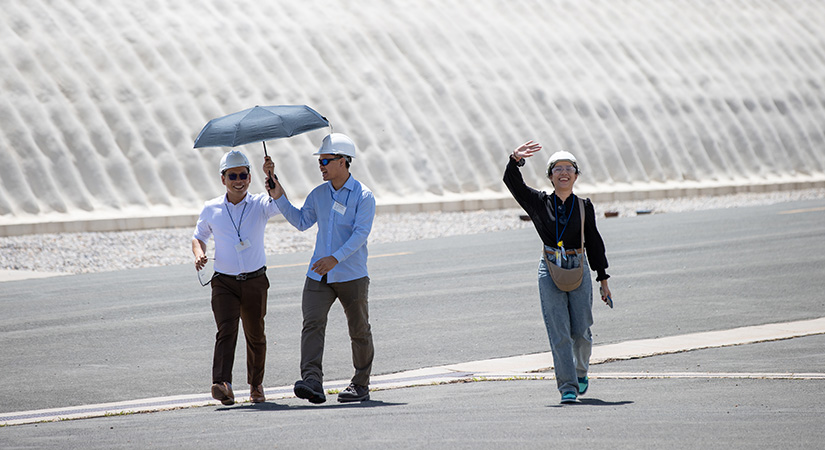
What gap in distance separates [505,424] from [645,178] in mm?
29888

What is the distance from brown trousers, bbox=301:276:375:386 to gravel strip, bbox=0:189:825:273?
11.4 metres

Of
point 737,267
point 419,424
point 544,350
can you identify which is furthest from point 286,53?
point 419,424

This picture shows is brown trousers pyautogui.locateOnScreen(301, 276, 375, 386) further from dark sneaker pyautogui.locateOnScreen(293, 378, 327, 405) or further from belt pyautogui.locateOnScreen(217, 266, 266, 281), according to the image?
belt pyautogui.locateOnScreen(217, 266, 266, 281)

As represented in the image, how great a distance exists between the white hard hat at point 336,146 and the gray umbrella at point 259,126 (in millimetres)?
113

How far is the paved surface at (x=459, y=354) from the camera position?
575 cm

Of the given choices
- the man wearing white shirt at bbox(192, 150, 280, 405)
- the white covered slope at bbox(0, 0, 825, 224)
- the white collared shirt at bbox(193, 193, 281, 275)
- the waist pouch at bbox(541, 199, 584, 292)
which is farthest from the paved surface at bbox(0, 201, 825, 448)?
the white covered slope at bbox(0, 0, 825, 224)

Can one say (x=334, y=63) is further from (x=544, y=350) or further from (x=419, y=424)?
(x=419, y=424)

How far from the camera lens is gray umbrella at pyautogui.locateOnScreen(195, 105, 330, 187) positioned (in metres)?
7.10

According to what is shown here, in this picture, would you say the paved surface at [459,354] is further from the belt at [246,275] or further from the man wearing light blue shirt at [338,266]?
the belt at [246,275]

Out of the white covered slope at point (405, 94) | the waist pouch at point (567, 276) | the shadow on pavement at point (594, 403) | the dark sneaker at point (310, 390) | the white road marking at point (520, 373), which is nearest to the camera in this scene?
the shadow on pavement at point (594, 403)

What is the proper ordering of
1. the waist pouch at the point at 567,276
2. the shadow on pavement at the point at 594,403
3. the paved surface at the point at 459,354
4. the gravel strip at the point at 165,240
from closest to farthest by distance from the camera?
1. the paved surface at the point at 459,354
2. the shadow on pavement at the point at 594,403
3. the waist pouch at the point at 567,276
4. the gravel strip at the point at 165,240

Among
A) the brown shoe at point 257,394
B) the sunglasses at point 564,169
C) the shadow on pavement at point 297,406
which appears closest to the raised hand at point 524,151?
the sunglasses at point 564,169

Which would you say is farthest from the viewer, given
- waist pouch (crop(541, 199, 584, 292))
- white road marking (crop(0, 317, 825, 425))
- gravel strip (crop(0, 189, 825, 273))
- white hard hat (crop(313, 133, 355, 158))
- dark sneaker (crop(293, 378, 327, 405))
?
gravel strip (crop(0, 189, 825, 273))

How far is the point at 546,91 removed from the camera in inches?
1410
